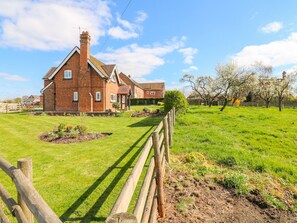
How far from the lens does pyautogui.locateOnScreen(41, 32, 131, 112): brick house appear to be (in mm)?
25594

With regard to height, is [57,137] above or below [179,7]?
below

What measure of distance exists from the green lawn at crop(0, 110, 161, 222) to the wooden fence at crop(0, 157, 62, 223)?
4.22ft

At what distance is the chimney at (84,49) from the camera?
2475cm

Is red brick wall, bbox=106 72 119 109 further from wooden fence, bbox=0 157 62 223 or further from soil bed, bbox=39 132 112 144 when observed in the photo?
wooden fence, bbox=0 157 62 223

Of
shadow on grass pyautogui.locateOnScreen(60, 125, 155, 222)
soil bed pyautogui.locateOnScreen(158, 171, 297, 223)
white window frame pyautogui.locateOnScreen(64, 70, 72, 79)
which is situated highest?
white window frame pyautogui.locateOnScreen(64, 70, 72, 79)

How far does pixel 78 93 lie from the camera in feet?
86.3

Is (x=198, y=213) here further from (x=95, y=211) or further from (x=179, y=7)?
(x=179, y=7)

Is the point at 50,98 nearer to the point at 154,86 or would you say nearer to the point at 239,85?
the point at 239,85

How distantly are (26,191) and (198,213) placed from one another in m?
3.49

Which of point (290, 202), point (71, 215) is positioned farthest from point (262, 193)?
point (71, 215)

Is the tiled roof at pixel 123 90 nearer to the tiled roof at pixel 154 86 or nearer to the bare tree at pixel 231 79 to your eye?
the bare tree at pixel 231 79

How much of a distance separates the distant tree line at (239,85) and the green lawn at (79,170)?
605 inches

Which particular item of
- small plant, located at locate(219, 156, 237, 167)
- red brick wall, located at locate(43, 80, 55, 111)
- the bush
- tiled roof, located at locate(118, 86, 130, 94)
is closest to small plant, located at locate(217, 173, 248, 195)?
small plant, located at locate(219, 156, 237, 167)

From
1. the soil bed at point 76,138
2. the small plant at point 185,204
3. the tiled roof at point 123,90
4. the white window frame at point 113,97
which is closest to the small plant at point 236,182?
the small plant at point 185,204
